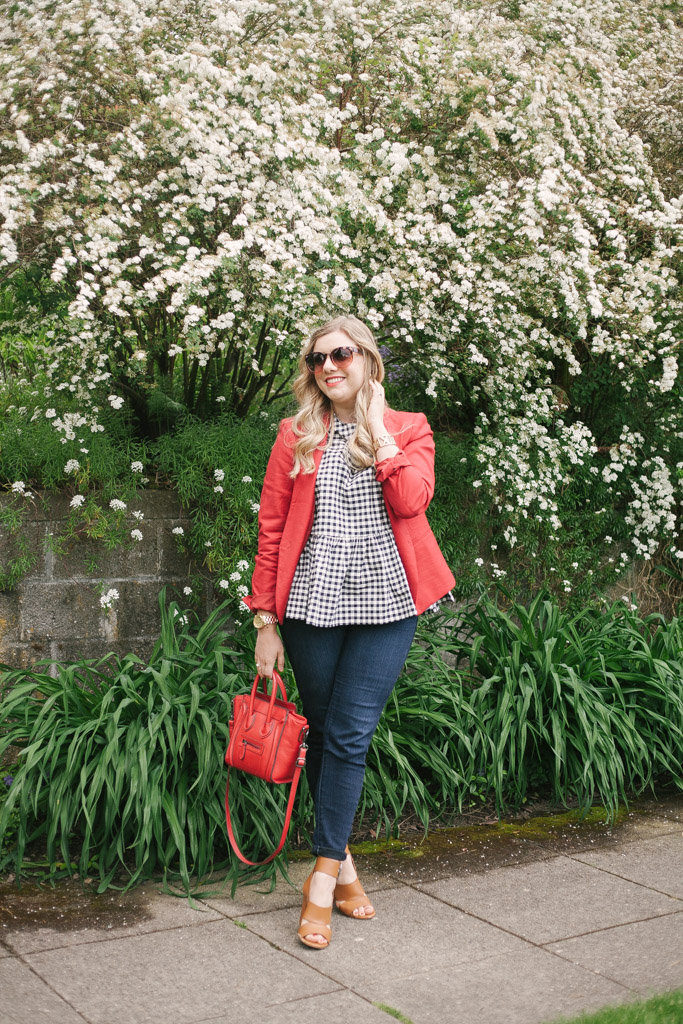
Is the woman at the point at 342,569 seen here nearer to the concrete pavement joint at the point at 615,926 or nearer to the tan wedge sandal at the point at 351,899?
the tan wedge sandal at the point at 351,899

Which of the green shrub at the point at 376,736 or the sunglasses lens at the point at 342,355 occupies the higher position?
the sunglasses lens at the point at 342,355

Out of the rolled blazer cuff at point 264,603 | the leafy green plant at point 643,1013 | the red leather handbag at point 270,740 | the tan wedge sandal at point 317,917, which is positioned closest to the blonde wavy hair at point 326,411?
the rolled blazer cuff at point 264,603

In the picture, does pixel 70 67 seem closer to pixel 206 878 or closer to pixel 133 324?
pixel 133 324

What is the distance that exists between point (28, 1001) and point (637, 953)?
1873 mm

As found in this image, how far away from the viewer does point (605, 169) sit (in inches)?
211

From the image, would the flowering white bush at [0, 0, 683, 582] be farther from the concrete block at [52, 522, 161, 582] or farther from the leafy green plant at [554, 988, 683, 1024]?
the leafy green plant at [554, 988, 683, 1024]

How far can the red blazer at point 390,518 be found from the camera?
3313mm

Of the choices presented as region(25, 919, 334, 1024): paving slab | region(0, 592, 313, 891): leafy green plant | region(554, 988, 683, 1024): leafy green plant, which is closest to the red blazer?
region(0, 592, 313, 891): leafy green plant

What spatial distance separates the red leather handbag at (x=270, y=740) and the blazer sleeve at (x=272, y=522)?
29 centimetres

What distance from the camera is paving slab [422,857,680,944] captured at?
3.46m

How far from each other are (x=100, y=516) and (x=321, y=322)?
136cm

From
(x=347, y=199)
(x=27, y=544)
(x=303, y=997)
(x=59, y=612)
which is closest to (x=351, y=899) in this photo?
(x=303, y=997)

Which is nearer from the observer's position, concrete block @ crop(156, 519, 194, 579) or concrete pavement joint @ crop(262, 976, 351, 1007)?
concrete pavement joint @ crop(262, 976, 351, 1007)

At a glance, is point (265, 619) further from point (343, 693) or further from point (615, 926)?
point (615, 926)
